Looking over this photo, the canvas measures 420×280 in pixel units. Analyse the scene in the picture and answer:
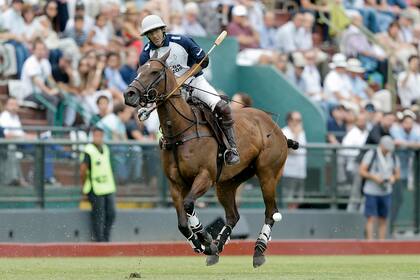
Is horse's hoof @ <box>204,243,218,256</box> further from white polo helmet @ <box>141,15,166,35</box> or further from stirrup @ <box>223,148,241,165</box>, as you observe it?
white polo helmet @ <box>141,15,166,35</box>

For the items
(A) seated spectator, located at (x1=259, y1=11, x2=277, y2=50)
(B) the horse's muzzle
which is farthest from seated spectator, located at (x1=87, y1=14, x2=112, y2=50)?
(B) the horse's muzzle

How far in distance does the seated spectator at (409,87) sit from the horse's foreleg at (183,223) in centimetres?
1243

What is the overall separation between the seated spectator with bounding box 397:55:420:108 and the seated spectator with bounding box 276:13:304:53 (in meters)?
2.20

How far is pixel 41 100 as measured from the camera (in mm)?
20375

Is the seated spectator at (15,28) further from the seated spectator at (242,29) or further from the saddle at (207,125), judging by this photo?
the saddle at (207,125)

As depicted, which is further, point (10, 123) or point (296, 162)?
point (296, 162)

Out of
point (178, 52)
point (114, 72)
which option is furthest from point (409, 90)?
point (178, 52)

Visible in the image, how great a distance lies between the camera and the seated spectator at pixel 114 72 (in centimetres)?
2134

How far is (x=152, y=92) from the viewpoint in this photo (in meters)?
13.6

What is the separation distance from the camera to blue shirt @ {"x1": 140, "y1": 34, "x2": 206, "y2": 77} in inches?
A: 563

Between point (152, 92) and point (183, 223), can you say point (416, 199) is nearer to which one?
point (183, 223)

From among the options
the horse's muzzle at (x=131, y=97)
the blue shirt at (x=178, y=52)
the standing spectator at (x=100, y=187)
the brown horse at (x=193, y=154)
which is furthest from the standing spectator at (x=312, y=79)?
the horse's muzzle at (x=131, y=97)

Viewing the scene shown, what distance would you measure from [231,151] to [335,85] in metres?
10.3

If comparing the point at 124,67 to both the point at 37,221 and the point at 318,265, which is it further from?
the point at 318,265
